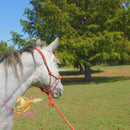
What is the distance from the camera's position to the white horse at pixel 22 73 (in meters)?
1.57

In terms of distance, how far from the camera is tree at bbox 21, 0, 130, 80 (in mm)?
12672

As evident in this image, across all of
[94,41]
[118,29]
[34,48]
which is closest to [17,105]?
[34,48]

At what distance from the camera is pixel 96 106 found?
6.73 meters

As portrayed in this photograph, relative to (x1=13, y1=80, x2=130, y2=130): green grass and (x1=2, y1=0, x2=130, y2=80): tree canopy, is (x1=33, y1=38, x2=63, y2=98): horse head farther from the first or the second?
(x1=2, y1=0, x2=130, y2=80): tree canopy

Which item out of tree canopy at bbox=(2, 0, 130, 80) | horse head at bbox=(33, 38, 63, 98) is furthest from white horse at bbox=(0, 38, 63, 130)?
tree canopy at bbox=(2, 0, 130, 80)

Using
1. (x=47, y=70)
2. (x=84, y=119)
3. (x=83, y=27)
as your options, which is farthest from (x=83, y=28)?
(x=47, y=70)

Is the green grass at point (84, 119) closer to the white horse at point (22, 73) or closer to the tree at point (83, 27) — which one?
the white horse at point (22, 73)

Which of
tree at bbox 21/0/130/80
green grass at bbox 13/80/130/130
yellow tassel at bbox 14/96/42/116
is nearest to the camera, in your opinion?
yellow tassel at bbox 14/96/42/116

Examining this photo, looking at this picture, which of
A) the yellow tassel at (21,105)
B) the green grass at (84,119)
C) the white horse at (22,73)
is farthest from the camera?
the green grass at (84,119)

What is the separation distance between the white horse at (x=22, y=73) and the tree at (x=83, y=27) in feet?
33.6

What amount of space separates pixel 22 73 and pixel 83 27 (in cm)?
1318

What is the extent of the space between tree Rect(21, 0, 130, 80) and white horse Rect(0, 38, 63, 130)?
1023cm

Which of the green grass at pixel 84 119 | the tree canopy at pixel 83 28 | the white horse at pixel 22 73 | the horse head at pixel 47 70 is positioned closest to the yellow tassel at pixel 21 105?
the white horse at pixel 22 73

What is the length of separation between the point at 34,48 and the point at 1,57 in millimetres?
371
